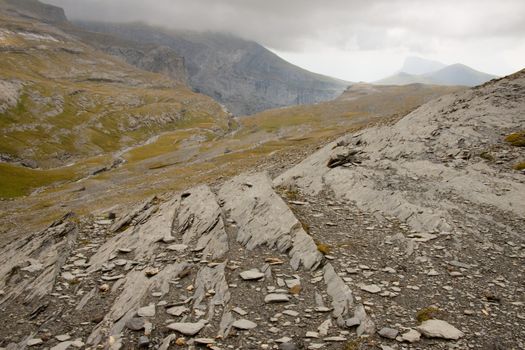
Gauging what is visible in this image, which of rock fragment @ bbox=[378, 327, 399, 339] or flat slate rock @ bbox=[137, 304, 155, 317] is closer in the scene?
rock fragment @ bbox=[378, 327, 399, 339]

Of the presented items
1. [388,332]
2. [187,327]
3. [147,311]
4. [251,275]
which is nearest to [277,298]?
[251,275]

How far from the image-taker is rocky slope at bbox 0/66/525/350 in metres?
13.2

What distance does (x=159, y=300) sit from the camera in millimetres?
15836

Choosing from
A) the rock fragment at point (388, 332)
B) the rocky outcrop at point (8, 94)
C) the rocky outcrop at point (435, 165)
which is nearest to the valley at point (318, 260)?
the rock fragment at point (388, 332)

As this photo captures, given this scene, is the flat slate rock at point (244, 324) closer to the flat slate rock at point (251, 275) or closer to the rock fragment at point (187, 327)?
the rock fragment at point (187, 327)

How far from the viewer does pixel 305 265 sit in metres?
17.4

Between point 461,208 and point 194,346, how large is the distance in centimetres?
1778

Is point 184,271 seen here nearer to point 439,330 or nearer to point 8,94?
point 439,330

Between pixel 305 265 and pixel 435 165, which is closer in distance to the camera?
pixel 305 265

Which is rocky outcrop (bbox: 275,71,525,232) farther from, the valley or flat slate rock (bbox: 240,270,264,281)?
flat slate rock (bbox: 240,270,264,281)

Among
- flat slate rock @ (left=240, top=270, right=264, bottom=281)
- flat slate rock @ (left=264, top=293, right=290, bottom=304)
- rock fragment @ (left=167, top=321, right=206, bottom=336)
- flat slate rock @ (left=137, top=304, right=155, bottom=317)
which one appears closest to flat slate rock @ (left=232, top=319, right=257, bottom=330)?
rock fragment @ (left=167, top=321, right=206, bottom=336)

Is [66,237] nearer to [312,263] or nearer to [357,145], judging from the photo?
[312,263]

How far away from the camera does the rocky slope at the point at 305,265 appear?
43.2 feet

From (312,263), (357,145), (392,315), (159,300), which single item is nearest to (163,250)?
(159,300)
